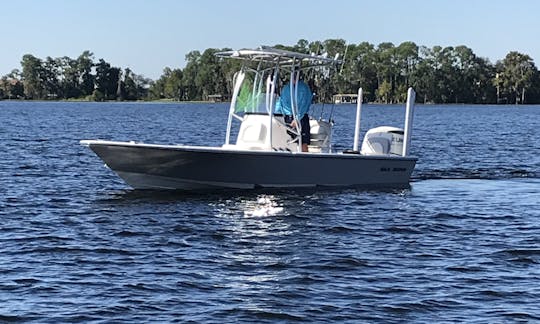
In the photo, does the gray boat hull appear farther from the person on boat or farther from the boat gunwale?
the person on boat

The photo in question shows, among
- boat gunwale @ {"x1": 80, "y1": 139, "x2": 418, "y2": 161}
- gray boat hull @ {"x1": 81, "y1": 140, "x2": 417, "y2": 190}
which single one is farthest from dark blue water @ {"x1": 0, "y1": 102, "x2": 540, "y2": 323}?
boat gunwale @ {"x1": 80, "y1": 139, "x2": 418, "y2": 161}

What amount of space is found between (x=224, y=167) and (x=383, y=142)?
5.08m

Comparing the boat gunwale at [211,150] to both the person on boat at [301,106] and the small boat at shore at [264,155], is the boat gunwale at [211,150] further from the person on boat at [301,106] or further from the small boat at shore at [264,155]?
the person on boat at [301,106]

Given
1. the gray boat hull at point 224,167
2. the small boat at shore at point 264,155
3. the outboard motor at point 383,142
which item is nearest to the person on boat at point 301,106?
the small boat at shore at point 264,155

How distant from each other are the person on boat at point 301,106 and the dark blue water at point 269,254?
1.65 m

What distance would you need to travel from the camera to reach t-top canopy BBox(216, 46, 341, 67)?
74.4ft

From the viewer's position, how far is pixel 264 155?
866 inches

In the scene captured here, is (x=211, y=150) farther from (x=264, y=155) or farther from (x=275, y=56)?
(x=275, y=56)

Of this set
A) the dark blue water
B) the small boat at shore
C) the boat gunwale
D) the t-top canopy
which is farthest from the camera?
the t-top canopy

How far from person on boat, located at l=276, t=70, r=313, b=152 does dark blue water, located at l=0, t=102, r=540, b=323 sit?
1649 millimetres

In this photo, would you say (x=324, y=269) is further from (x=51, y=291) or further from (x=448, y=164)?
(x=448, y=164)

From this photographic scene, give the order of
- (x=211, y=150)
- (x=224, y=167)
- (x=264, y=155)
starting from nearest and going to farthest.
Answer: (x=211, y=150), (x=264, y=155), (x=224, y=167)

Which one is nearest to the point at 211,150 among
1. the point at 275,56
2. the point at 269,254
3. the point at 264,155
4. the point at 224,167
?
the point at 224,167

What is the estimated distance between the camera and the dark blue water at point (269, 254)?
1195 cm
